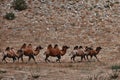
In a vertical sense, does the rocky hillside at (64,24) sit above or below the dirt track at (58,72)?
below

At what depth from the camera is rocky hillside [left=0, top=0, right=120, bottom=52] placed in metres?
37.4

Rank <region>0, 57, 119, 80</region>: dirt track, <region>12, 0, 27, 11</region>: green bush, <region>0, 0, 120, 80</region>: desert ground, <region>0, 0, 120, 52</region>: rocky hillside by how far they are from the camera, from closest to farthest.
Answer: <region>0, 57, 119, 80</region>: dirt track, <region>0, 0, 120, 80</region>: desert ground, <region>0, 0, 120, 52</region>: rocky hillside, <region>12, 0, 27, 11</region>: green bush

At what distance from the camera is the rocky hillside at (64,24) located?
123 ft

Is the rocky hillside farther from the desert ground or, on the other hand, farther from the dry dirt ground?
the dry dirt ground

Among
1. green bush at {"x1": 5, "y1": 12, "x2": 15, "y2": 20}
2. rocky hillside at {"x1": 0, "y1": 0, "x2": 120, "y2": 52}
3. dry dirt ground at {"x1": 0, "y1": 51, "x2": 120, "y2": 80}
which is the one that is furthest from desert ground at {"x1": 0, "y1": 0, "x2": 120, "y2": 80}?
dry dirt ground at {"x1": 0, "y1": 51, "x2": 120, "y2": 80}

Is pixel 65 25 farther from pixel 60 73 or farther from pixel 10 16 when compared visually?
pixel 60 73

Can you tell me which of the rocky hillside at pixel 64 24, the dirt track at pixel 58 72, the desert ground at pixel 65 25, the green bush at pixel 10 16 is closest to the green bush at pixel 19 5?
the desert ground at pixel 65 25

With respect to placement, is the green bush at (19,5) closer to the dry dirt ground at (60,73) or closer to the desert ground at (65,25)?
the desert ground at (65,25)

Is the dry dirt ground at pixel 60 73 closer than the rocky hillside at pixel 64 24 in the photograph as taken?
Yes

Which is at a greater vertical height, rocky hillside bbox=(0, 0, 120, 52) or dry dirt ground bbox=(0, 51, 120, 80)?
dry dirt ground bbox=(0, 51, 120, 80)

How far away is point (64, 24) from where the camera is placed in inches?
1608

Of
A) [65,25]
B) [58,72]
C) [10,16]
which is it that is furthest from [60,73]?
[10,16]

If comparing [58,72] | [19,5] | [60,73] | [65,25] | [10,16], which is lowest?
[65,25]

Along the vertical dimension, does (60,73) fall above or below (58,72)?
above
